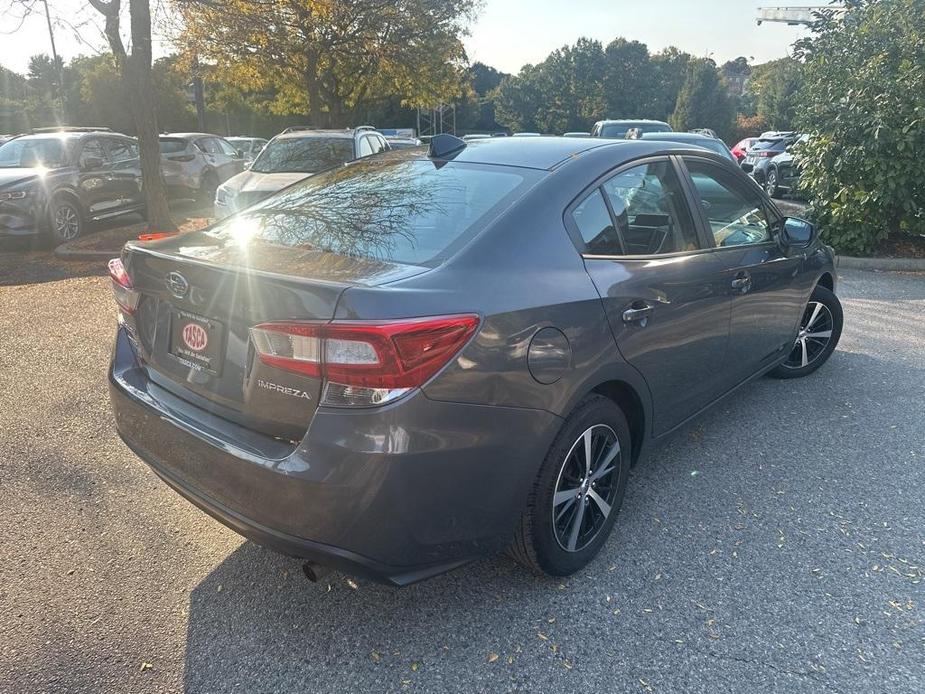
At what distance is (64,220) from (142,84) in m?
2.45

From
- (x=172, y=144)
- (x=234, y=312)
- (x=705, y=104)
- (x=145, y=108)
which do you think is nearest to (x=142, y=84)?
(x=145, y=108)

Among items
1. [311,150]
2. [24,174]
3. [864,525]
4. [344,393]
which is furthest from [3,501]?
[24,174]

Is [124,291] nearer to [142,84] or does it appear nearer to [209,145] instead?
[142,84]

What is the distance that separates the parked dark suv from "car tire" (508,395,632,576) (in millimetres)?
10210

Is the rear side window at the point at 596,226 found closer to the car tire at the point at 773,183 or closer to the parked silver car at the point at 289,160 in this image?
the parked silver car at the point at 289,160

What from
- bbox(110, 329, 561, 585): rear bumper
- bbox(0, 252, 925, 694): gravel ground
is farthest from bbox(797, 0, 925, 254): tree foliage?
bbox(110, 329, 561, 585): rear bumper

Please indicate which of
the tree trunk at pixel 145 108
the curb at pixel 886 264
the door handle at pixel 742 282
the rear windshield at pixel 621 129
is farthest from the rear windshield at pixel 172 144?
the door handle at pixel 742 282

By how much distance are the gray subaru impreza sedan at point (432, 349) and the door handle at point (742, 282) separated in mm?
41

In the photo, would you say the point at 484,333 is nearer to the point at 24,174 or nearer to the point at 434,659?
the point at 434,659

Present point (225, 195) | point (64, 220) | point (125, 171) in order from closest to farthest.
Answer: point (225, 195)
point (64, 220)
point (125, 171)

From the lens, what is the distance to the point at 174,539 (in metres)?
3.03

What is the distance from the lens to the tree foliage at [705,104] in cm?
5956

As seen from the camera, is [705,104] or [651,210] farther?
[705,104]

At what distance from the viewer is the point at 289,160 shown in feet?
33.6
